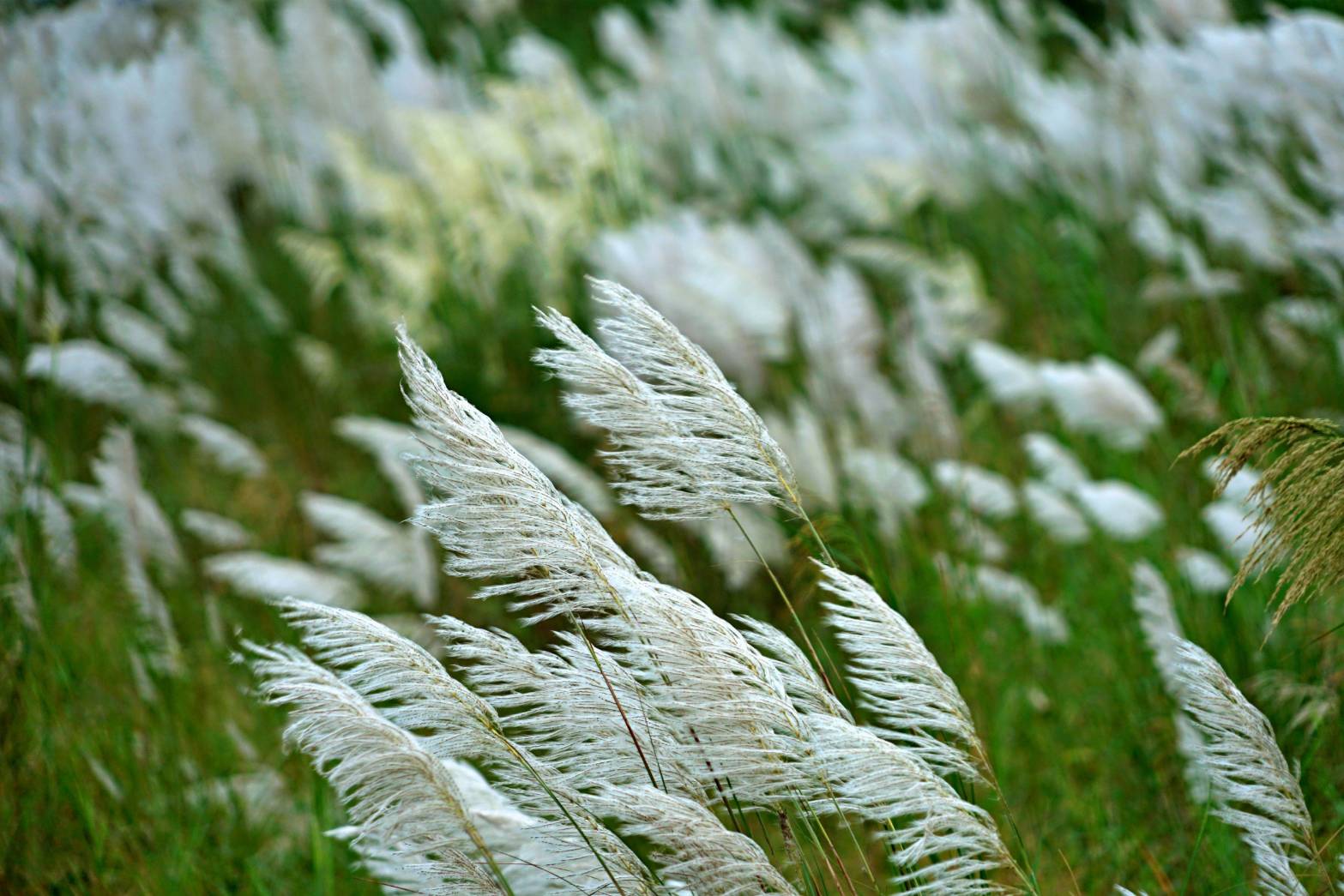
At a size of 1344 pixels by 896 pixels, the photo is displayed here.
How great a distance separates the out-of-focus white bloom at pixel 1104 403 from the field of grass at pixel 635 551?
0.14m

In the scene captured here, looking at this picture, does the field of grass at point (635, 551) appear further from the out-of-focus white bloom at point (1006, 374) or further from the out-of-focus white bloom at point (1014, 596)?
the out-of-focus white bloom at point (1006, 374)

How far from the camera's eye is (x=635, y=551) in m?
2.90

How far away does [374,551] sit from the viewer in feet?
9.00

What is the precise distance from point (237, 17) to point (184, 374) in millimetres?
1465

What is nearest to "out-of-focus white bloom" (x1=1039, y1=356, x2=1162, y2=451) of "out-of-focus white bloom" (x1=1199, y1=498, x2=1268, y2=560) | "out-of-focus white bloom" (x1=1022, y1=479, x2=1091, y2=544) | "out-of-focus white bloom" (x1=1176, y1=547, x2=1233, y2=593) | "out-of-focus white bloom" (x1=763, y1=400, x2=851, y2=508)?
"out-of-focus white bloom" (x1=1022, y1=479, x2=1091, y2=544)

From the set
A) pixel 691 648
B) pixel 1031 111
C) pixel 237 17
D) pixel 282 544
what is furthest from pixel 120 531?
pixel 1031 111

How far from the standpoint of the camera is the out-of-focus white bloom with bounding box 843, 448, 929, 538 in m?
2.76

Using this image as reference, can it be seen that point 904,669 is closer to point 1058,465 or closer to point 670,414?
point 670,414

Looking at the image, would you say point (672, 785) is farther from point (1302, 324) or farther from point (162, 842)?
point (1302, 324)

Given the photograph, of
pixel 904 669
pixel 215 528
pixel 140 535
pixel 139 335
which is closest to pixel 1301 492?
pixel 904 669

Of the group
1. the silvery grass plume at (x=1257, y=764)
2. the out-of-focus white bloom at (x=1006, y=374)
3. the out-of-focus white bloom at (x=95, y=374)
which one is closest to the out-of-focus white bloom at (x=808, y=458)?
the out-of-focus white bloom at (x=1006, y=374)

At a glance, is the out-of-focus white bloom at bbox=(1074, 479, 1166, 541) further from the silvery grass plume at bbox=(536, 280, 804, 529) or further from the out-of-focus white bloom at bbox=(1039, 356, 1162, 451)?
the silvery grass plume at bbox=(536, 280, 804, 529)

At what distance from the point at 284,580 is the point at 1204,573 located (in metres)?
2.06

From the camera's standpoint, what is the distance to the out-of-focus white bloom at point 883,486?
2762 mm
